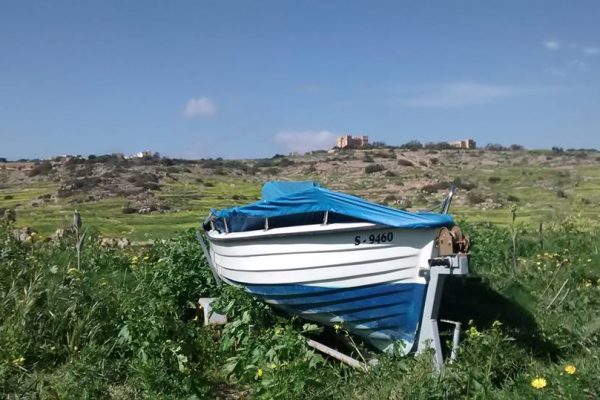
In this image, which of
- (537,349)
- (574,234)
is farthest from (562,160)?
(537,349)

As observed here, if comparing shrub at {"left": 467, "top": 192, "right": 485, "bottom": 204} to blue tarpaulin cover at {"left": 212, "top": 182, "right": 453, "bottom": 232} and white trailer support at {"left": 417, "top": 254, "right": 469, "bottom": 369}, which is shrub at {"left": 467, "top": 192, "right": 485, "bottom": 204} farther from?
white trailer support at {"left": 417, "top": 254, "right": 469, "bottom": 369}

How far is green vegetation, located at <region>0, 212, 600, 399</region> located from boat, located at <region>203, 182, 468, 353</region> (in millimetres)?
379

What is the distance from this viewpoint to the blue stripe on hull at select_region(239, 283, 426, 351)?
6.29 m

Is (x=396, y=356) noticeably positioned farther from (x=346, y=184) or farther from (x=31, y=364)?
(x=346, y=184)

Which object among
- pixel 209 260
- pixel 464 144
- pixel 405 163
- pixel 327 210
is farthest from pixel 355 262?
pixel 464 144

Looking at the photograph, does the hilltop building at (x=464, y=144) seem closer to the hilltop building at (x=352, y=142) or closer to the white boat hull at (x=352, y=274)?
the hilltop building at (x=352, y=142)

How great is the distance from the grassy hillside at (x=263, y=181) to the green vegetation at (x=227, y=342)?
6.13m

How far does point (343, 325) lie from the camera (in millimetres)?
6883

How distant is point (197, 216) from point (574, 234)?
9521 millimetres

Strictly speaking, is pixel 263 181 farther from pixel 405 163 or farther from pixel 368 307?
pixel 368 307

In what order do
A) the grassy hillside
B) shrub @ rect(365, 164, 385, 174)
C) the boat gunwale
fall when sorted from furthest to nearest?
shrub @ rect(365, 164, 385, 174)
the grassy hillside
the boat gunwale

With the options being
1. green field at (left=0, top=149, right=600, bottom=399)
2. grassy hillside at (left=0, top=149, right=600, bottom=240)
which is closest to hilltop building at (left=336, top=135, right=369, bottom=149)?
grassy hillside at (left=0, top=149, right=600, bottom=240)

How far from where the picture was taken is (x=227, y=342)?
704cm

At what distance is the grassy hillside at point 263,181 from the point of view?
17531 millimetres
